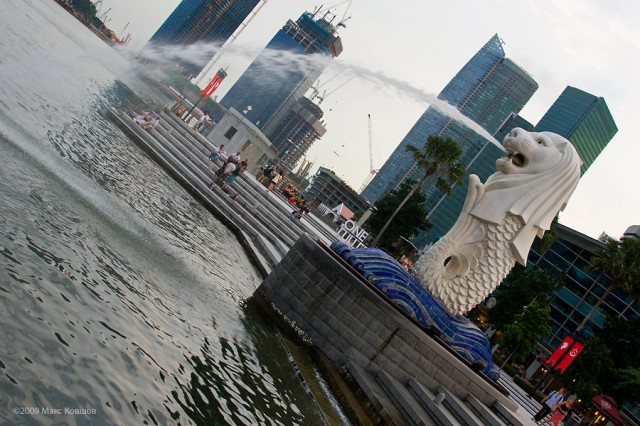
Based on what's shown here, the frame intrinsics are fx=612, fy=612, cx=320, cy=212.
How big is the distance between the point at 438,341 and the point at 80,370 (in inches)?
320

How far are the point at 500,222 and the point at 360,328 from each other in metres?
4.82

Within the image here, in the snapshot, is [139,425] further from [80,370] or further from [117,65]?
[117,65]

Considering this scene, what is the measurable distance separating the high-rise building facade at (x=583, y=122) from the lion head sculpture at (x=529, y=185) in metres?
130

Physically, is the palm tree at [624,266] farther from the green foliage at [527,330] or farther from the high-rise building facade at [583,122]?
the high-rise building facade at [583,122]

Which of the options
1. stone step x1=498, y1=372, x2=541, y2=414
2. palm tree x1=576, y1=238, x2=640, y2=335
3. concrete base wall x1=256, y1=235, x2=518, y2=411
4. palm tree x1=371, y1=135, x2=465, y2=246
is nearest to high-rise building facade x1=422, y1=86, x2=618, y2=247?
palm tree x1=371, y1=135, x2=465, y2=246

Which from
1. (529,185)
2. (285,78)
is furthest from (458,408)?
(285,78)

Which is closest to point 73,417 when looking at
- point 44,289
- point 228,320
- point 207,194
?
point 44,289

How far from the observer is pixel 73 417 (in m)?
4.77

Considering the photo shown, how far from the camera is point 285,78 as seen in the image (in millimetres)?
169000

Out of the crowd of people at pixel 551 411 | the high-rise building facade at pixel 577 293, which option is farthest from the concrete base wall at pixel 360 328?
the high-rise building facade at pixel 577 293

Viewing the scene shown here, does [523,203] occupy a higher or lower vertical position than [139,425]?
higher

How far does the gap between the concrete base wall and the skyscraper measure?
5188 inches

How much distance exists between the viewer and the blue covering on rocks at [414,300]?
1239 centimetres

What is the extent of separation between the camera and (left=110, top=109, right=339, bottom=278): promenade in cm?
1853
